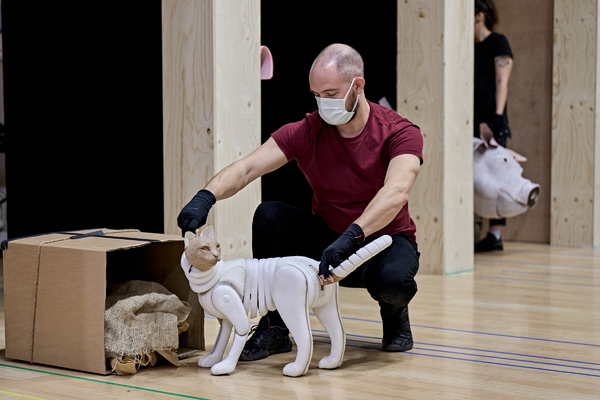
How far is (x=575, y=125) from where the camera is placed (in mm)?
5672

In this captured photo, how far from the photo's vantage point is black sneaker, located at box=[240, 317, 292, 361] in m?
2.53

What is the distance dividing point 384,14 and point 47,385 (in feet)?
13.0

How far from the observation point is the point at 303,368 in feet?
7.53

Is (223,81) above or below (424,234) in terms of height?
above

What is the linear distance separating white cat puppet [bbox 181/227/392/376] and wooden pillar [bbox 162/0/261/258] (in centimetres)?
95

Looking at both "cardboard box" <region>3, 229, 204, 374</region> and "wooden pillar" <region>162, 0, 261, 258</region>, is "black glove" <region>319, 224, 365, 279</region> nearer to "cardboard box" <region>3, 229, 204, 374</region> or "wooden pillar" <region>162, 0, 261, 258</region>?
"cardboard box" <region>3, 229, 204, 374</region>

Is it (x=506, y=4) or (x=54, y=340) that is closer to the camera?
(x=54, y=340)

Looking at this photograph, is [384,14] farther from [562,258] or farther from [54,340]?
[54,340]

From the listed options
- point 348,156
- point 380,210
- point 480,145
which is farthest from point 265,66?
point 480,145

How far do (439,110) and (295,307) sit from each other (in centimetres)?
237

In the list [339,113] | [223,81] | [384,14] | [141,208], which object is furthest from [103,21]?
[339,113]

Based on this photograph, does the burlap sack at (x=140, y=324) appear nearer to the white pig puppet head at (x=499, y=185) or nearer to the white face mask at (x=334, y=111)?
the white face mask at (x=334, y=111)

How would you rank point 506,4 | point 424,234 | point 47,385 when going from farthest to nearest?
point 506,4, point 424,234, point 47,385

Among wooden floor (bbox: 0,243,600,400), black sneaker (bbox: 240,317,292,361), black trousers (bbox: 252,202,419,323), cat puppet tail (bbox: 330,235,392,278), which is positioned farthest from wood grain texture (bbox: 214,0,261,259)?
cat puppet tail (bbox: 330,235,392,278)
